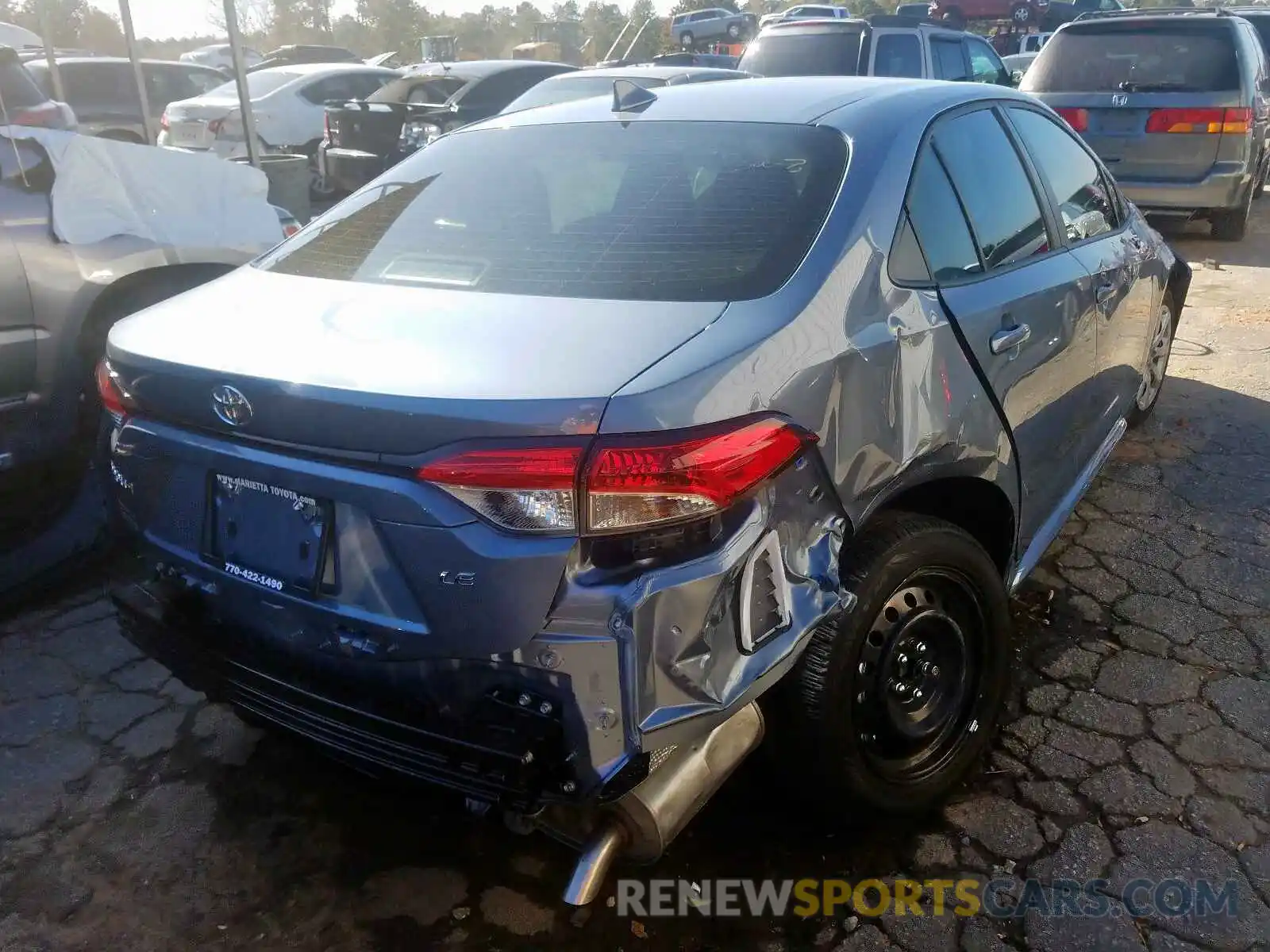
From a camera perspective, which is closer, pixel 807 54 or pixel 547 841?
pixel 547 841

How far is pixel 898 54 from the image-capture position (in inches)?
396

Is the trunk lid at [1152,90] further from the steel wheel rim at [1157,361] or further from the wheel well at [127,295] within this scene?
the wheel well at [127,295]

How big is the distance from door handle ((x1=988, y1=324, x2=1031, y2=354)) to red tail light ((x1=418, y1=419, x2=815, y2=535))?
108cm

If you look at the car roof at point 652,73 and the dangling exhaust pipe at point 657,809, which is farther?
the car roof at point 652,73

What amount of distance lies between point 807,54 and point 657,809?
31.6 ft

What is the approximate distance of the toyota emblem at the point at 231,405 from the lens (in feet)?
6.38

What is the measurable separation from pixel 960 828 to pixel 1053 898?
274 mm

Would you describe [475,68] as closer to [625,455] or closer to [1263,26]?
[625,455]

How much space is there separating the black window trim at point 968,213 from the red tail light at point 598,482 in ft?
2.64

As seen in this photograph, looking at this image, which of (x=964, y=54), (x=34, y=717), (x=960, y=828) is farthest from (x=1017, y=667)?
(x=964, y=54)

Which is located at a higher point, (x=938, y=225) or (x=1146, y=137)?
(x=938, y=225)

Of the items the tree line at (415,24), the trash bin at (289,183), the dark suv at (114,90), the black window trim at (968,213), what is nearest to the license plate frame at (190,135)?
the dark suv at (114,90)

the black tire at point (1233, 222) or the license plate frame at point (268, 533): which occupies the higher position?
the license plate frame at point (268, 533)

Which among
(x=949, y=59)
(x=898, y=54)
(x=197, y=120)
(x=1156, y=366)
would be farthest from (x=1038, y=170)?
(x=197, y=120)
